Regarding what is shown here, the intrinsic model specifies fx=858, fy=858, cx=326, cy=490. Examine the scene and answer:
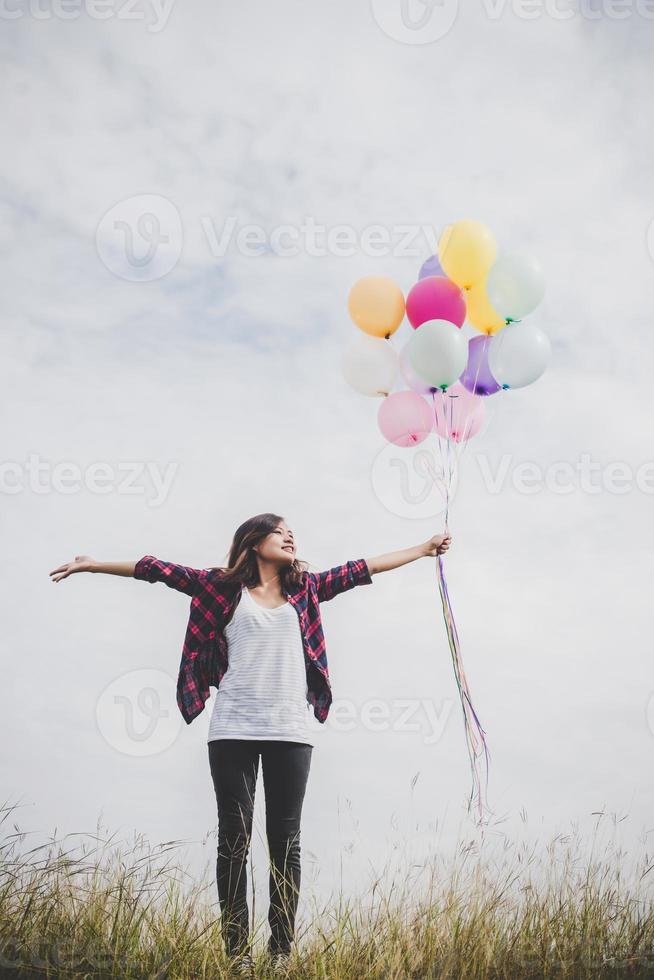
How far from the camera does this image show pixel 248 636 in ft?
10.6

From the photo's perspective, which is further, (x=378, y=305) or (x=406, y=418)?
(x=378, y=305)

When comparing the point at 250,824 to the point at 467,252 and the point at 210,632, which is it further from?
the point at 467,252

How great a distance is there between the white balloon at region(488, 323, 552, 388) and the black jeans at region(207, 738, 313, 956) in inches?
78.1

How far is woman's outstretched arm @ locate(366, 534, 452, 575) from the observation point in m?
3.49

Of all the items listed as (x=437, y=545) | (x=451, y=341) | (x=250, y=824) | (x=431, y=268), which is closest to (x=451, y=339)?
(x=451, y=341)

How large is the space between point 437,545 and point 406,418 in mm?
760

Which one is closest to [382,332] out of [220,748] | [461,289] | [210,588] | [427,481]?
[461,289]

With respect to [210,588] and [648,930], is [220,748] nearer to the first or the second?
[210,588]

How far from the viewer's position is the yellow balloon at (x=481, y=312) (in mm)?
4148

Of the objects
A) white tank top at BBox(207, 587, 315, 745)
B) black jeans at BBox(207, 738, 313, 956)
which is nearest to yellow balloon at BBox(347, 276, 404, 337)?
white tank top at BBox(207, 587, 315, 745)

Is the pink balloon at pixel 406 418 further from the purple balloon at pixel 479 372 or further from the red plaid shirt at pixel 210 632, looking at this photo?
the red plaid shirt at pixel 210 632

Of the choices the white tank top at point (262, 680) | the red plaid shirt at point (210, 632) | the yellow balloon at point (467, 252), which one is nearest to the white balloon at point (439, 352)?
the yellow balloon at point (467, 252)

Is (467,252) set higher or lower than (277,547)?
higher

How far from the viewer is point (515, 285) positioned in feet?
13.1
